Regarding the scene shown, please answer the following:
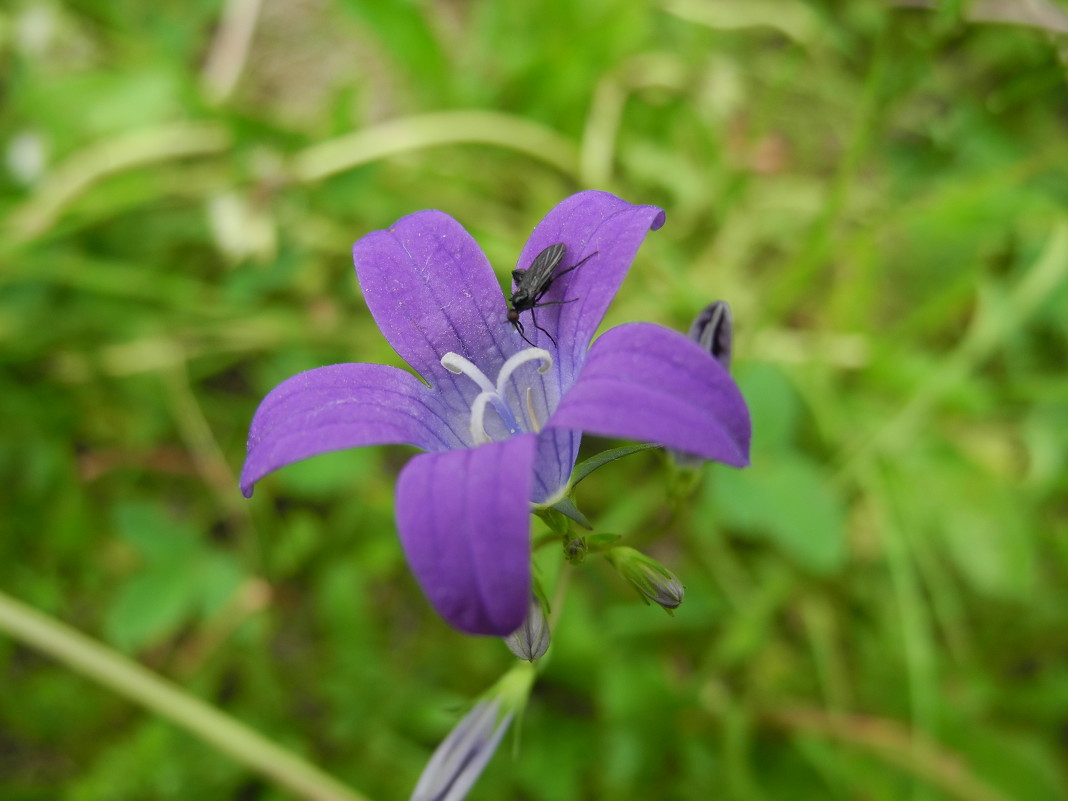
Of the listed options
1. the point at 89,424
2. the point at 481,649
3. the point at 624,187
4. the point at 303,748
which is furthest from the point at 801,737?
the point at 89,424

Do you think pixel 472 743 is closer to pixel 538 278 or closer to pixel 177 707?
pixel 538 278

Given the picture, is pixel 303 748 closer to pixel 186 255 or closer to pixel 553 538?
pixel 553 538

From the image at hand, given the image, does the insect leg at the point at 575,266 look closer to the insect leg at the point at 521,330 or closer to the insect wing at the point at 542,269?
the insect wing at the point at 542,269

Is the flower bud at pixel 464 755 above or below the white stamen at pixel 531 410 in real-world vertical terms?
below

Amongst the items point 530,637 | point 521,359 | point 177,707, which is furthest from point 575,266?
point 177,707

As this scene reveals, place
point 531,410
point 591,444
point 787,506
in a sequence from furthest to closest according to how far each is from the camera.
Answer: point 591,444, point 787,506, point 531,410

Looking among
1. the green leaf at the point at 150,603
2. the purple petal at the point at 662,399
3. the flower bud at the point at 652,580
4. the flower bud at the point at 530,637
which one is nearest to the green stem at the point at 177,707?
the green leaf at the point at 150,603
